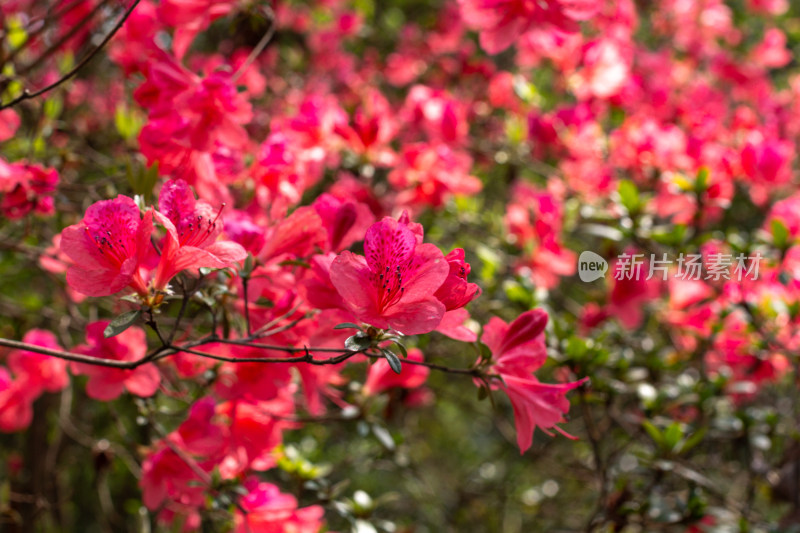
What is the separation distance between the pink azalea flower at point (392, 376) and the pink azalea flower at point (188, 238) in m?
0.54

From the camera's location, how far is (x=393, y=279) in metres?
0.80

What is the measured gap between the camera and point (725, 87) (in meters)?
3.58

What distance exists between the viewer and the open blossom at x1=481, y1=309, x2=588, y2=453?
94 cm

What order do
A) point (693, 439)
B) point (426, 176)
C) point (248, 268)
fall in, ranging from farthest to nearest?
point (426, 176) → point (693, 439) → point (248, 268)

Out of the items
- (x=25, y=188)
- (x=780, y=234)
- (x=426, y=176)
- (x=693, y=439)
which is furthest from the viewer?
(x=426, y=176)

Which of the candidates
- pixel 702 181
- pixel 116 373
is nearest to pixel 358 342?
pixel 116 373

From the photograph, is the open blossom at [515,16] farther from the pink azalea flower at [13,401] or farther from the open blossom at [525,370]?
the pink azalea flower at [13,401]

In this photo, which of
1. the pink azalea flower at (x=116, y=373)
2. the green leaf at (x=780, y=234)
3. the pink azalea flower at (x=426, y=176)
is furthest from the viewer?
the pink azalea flower at (x=426, y=176)

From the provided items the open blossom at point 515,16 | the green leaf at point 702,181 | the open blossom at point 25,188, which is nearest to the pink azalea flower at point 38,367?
the open blossom at point 25,188

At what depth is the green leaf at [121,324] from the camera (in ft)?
2.47

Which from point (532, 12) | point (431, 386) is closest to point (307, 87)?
point (431, 386)

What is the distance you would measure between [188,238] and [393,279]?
270 millimetres

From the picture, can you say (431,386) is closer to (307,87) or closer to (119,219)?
(307,87)

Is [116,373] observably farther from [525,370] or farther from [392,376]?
[525,370]
